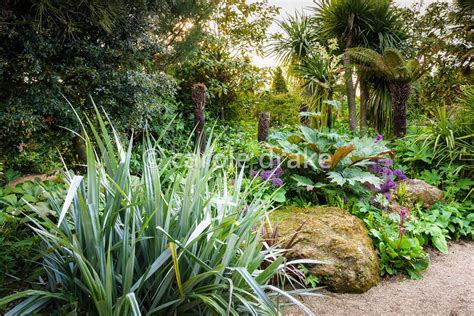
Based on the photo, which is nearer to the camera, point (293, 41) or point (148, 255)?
point (148, 255)

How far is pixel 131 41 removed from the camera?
3.48m

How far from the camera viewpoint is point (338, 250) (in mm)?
2422

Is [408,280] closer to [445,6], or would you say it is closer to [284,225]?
[284,225]

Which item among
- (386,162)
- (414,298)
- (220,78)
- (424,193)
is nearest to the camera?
(414,298)

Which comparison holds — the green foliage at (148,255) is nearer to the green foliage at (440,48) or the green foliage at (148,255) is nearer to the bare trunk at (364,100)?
the bare trunk at (364,100)

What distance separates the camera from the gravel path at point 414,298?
214cm

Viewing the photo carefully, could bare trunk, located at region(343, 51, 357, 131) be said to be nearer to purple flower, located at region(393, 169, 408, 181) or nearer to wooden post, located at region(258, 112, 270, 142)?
wooden post, located at region(258, 112, 270, 142)

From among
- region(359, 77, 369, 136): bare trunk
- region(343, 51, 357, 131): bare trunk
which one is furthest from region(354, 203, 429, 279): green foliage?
region(359, 77, 369, 136): bare trunk

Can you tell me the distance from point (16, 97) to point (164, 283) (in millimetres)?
2494

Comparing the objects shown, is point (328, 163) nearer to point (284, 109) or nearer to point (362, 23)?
point (284, 109)

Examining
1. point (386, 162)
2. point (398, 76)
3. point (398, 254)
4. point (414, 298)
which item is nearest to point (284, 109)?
point (398, 76)

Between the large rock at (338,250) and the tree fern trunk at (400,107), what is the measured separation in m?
3.49

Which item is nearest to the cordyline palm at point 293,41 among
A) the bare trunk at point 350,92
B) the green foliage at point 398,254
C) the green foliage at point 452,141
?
the bare trunk at point 350,92

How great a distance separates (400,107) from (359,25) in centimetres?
265
